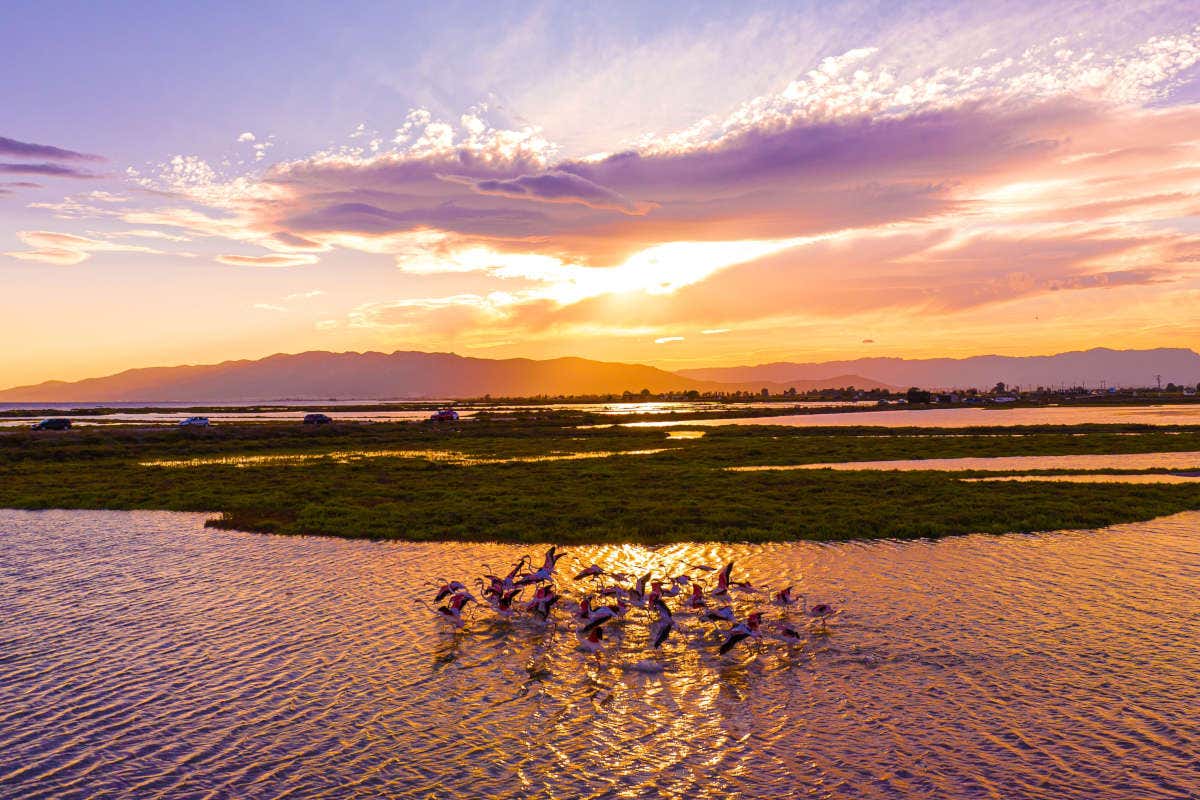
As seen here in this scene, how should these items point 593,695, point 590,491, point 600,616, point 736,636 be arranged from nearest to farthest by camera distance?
point 593,695, point 736,636, point 600,616, point 590,491

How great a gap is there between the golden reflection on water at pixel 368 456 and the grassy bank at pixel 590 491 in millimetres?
582

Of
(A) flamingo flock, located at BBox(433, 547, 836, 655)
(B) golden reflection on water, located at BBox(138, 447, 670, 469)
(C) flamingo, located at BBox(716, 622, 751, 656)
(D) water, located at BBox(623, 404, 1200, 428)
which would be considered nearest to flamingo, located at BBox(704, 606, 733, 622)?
(A) flamingo flock, located at BBox(433, 547, 836, 655)

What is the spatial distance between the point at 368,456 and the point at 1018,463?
47.2 metres

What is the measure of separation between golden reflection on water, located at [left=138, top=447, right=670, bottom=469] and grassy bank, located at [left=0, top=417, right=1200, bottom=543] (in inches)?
22.9

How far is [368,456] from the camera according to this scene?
60125 millimetres

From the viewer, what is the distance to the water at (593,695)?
32.9 feet

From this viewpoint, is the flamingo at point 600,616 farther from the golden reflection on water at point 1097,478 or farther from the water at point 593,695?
the golden reflection on water at point 1097,478

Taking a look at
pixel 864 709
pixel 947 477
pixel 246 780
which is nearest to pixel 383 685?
pixel 246 780

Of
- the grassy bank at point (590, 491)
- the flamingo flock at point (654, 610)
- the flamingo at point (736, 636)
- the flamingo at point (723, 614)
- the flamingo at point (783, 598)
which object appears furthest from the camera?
the grassy bank at point (590, 491)

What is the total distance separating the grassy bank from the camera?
27.9 metres

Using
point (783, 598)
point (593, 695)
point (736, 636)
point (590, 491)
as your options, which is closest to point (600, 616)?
point (593, 695)

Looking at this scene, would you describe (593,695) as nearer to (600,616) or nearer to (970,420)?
(600,616)

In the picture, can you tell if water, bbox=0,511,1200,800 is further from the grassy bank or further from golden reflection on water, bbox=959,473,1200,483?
golden reflection on water, bbox=959,473,1200,483

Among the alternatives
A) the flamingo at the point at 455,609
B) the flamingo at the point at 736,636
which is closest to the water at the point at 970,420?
the flamingo at the point at 455,609
